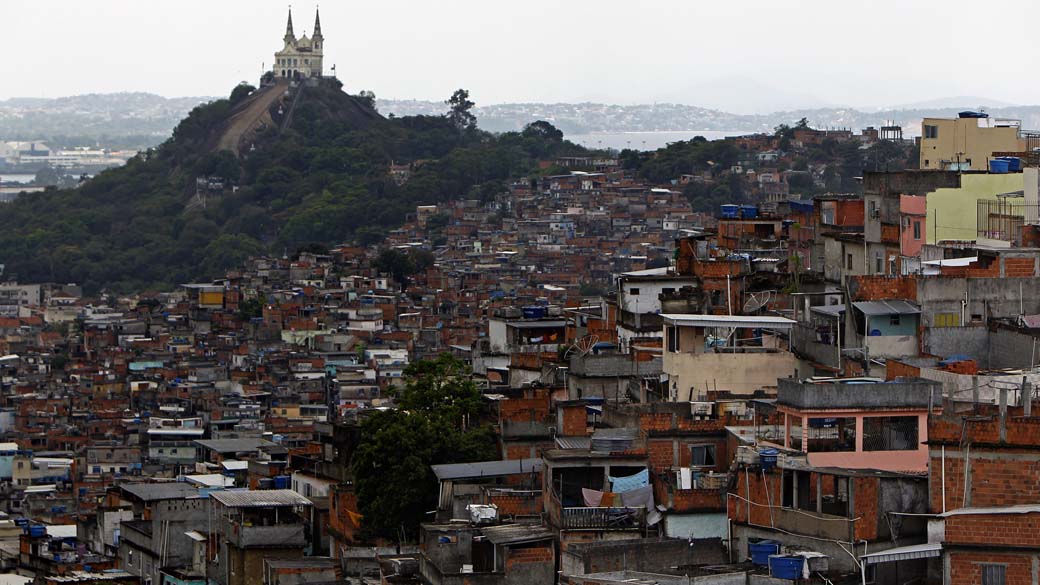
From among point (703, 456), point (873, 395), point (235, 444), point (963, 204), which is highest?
point (963, 204)

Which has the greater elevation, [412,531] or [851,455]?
[851,455]

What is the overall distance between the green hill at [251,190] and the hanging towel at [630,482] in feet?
322

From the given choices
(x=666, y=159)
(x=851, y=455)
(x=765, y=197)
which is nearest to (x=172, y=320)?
(x=765, y=197)

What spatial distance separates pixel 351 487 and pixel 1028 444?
37.6ft

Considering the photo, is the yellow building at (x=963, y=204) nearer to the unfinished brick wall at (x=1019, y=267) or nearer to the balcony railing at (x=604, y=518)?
the unfinished brick wall at (x=1019, y=267)

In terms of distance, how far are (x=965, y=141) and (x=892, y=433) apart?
55.5 ft

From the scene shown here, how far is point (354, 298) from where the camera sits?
263ft

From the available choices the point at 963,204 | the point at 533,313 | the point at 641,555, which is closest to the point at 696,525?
the point at 641,555

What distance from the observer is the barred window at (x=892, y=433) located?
1630 cm

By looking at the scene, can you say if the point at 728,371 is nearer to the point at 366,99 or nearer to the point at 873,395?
the point at 873,395

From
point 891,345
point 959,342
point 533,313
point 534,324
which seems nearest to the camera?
point 959,342

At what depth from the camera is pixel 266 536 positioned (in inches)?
940

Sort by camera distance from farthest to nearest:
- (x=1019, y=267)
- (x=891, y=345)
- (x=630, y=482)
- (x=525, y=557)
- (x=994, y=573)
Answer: (x=1019, y=267) < (x=891, y=345) < (x=630, y=482) < (x=525, y=557) < (x=994, y=573)

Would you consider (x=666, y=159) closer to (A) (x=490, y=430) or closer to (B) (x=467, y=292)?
(B) (x=467, y=292)
